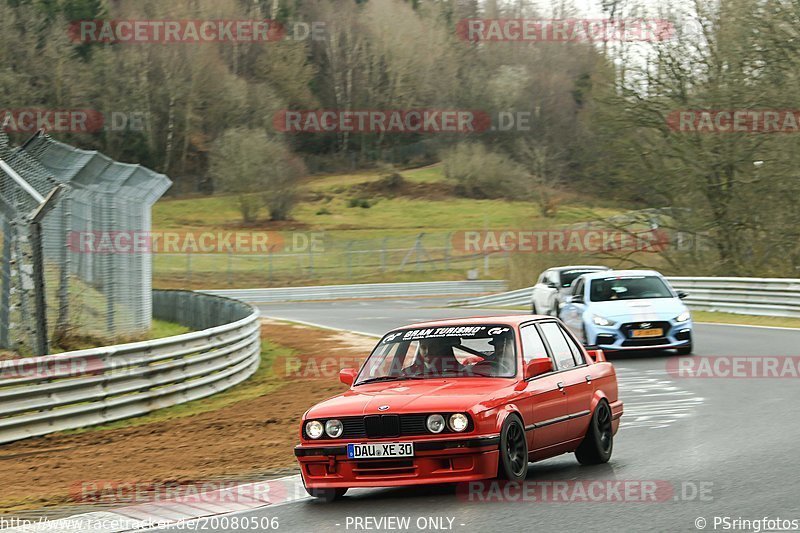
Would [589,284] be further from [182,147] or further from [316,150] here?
[316,150]

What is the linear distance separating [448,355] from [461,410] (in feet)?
4.03

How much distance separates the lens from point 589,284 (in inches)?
830

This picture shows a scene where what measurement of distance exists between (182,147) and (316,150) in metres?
15.4

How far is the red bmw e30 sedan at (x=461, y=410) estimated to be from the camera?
26.6ft

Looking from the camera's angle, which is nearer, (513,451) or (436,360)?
(513,451)

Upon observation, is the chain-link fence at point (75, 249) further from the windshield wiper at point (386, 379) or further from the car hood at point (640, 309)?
the car hood at point (640, 309)

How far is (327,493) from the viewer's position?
8539 mm

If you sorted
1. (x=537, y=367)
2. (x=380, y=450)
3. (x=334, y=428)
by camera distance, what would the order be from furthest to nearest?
(x=537, y=367) < (x=334, y=428) < (x=380, y=450)
